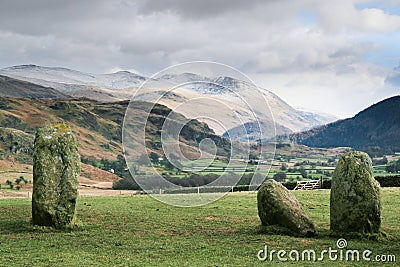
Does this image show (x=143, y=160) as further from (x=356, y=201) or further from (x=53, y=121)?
(x=53, y=121)

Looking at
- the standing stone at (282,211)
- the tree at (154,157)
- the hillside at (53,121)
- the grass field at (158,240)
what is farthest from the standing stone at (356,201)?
the hillside at (53,121)

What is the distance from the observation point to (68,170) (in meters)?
21.3

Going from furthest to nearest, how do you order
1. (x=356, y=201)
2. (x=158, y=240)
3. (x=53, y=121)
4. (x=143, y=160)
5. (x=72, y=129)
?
(x=53, y=121), (x=72, y=129), (x=143, y=160), (x=356, y=201), (x=158, y=240)

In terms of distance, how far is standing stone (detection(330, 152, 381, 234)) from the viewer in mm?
19859

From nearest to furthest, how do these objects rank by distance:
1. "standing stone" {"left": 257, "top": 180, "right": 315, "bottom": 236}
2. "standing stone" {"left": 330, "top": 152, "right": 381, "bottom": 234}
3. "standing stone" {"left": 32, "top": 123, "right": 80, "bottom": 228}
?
"standing stone" {"left": 330, "top": 152, "right": 381, "bottom": 234} < "standing stone" {"left": 257, "top": 180, "right": 315, "bottom": 236} < "standing stone" {"left": 32, "top": 123, "right": 80, "bottom": 228}

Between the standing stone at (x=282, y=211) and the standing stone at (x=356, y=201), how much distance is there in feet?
4.21

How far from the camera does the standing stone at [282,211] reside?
2073 cm

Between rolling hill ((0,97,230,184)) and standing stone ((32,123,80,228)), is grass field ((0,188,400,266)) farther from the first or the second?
rolling hill ((0,97,230,184))

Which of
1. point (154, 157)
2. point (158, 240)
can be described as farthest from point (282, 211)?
point (154, 157)

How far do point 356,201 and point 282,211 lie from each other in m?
3.17

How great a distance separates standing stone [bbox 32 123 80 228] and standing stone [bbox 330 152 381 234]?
11.7 m

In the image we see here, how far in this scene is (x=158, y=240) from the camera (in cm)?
1958

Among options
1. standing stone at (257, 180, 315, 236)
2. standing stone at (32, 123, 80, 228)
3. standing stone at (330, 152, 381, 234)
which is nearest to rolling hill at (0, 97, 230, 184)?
standing stone at (32, 123, 80, 228)

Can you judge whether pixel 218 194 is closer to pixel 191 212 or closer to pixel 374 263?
pixel 191 212
